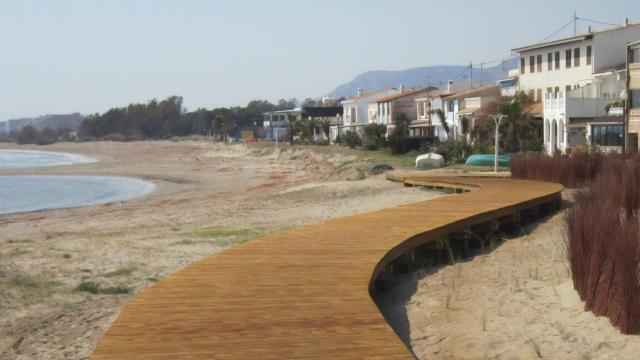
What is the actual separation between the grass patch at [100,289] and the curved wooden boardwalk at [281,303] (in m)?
2.20

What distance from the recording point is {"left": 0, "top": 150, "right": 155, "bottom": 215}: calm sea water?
36.6 meters

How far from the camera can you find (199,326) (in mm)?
7660

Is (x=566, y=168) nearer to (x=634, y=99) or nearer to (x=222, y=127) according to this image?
(x=634, y=99)

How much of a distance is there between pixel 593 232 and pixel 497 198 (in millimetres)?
9771

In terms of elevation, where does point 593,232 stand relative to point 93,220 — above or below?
above

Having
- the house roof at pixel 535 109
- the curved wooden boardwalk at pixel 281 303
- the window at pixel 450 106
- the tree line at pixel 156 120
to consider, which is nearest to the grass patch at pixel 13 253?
the curved wooden boardwalk at pixel 281 303

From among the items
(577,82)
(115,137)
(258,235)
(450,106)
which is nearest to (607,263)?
(258,235)

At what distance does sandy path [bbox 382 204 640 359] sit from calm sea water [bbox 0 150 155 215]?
1024 inches

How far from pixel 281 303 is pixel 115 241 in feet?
37.9

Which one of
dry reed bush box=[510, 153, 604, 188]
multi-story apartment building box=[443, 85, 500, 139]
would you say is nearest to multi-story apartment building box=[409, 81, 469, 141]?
multi-story apartment building box=[443, 85, 500, 139]

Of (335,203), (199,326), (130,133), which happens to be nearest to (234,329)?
(199,326)

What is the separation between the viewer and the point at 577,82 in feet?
158

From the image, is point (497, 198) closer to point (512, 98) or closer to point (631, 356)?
point (631, 356)

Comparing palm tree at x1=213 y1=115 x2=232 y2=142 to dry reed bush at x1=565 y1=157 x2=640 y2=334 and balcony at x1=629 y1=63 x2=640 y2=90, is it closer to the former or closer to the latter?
balcony at x1=629 y1=63 x2=640 y2=90
